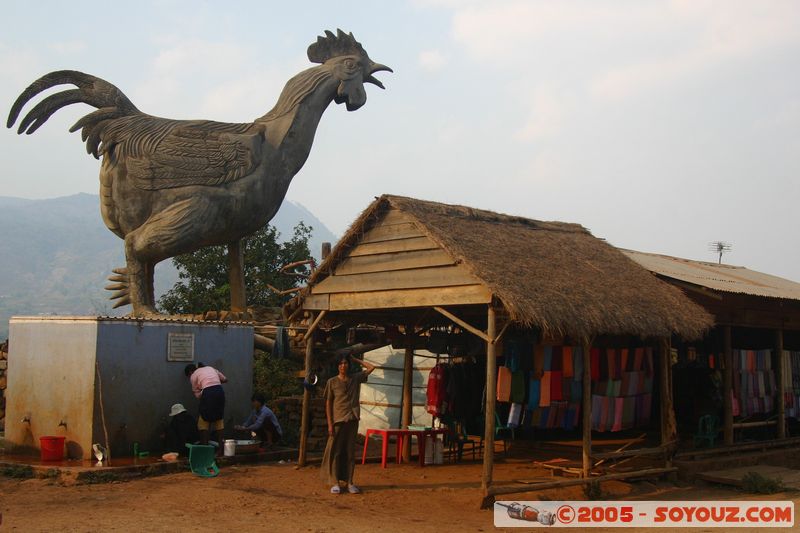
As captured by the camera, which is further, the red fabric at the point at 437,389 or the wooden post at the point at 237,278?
the wooden post at the point at 237,278

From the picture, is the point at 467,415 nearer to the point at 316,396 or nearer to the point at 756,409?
the point at 316,396

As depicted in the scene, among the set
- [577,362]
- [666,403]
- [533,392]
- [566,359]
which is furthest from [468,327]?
[666,403]

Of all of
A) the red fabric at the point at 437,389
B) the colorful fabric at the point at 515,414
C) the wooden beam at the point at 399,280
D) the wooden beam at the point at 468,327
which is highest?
the wooden beam at the point at 399,280

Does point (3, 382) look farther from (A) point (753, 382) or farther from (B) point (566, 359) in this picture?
(A) point (753, 382)

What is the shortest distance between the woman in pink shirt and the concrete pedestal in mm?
485

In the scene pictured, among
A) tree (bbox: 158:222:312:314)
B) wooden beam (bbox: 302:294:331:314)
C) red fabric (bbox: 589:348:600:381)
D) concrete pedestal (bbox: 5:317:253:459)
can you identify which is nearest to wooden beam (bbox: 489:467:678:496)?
red fabric (bbox: 589:348:600:381)

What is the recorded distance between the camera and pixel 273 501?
9.05 m

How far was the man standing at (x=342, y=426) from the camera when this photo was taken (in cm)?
969

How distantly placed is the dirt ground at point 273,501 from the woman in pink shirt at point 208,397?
28.8 inches

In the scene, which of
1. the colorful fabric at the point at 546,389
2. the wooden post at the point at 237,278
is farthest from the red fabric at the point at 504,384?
the wooden post at the point at 237,278

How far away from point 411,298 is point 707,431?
5668 mm

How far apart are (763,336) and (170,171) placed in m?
11.3

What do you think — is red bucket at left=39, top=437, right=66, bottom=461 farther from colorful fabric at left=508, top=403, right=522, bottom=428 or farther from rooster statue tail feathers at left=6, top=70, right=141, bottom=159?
colorful fabric at left=508, top=403, right=522, bottom=428

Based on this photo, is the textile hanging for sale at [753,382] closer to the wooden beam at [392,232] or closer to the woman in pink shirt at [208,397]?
the wooden beam at [392,232]
